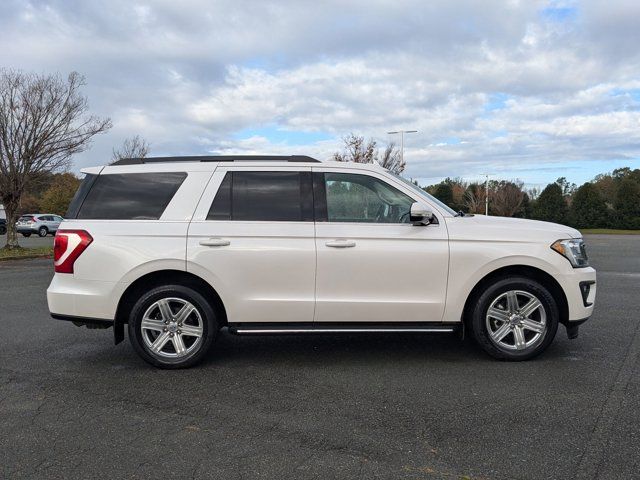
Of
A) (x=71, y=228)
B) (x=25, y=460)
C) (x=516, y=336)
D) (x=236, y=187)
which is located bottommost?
(x=25, y=460)

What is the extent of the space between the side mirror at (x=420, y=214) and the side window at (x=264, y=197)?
3.07ft

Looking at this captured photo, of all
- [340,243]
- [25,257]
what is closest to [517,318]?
[340,243]

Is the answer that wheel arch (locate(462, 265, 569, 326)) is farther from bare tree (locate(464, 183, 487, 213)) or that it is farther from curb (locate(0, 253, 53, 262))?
bare tree (locate(464, 183, 487, 213))

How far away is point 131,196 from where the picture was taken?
495 centimetres

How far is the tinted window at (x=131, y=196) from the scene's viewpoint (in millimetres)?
4898

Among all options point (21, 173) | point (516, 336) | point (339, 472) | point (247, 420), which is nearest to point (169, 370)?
point (247, 420)

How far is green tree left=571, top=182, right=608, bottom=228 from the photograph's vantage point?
2037 inches

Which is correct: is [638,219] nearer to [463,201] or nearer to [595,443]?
[463,201]

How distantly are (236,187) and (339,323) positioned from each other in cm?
161

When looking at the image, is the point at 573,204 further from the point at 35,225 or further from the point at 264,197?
the point at 264,197

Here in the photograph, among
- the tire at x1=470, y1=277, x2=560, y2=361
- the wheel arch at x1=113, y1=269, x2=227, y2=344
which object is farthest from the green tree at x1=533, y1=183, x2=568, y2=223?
the wheel arch at x1=113, y1=269, x2=227, y2=344

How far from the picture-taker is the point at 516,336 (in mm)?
4898

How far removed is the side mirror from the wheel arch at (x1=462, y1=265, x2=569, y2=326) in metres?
0.79

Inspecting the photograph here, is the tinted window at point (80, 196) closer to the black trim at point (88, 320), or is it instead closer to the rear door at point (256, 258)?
the black trim at point (88, 320)
